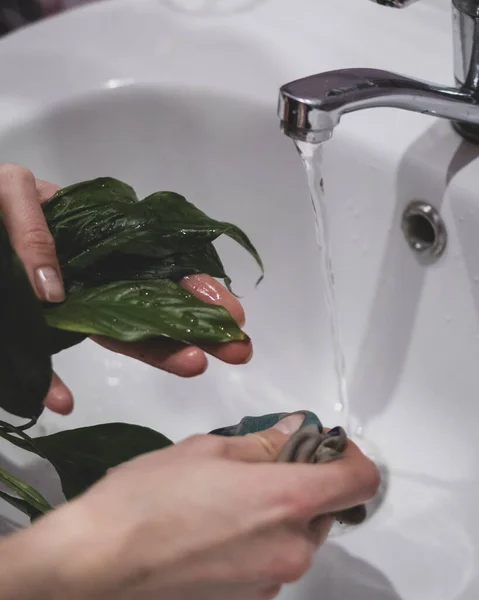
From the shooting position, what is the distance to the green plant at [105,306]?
32 centimetres

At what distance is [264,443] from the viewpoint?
0.31 m

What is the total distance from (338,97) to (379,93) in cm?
3

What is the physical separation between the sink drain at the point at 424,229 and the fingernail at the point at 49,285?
29 cm

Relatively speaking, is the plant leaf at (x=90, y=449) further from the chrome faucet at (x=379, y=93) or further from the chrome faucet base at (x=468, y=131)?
the chrome faucet base at (x=468, y=131)

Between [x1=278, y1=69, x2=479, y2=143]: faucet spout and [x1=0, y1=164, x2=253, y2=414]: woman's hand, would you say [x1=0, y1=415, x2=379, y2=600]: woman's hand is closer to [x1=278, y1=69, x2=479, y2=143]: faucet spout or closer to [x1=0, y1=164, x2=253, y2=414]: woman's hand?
[x1=0, y1=164, x2=253, y2=414]: woman's hand

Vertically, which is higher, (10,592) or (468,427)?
(10,592)

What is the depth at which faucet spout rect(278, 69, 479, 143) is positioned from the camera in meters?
0.36

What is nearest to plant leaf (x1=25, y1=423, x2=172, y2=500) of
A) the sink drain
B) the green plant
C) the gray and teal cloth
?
the green plant

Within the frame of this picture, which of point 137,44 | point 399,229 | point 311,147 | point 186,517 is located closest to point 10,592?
point 186,517

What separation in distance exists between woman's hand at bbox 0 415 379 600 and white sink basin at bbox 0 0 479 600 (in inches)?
11.0

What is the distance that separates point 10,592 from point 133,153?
47 centimetres

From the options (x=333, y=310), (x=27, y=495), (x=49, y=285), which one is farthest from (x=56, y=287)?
(x=333, y=310)

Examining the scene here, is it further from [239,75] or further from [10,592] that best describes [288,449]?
[239,75]

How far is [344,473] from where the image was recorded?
0.28 meters
